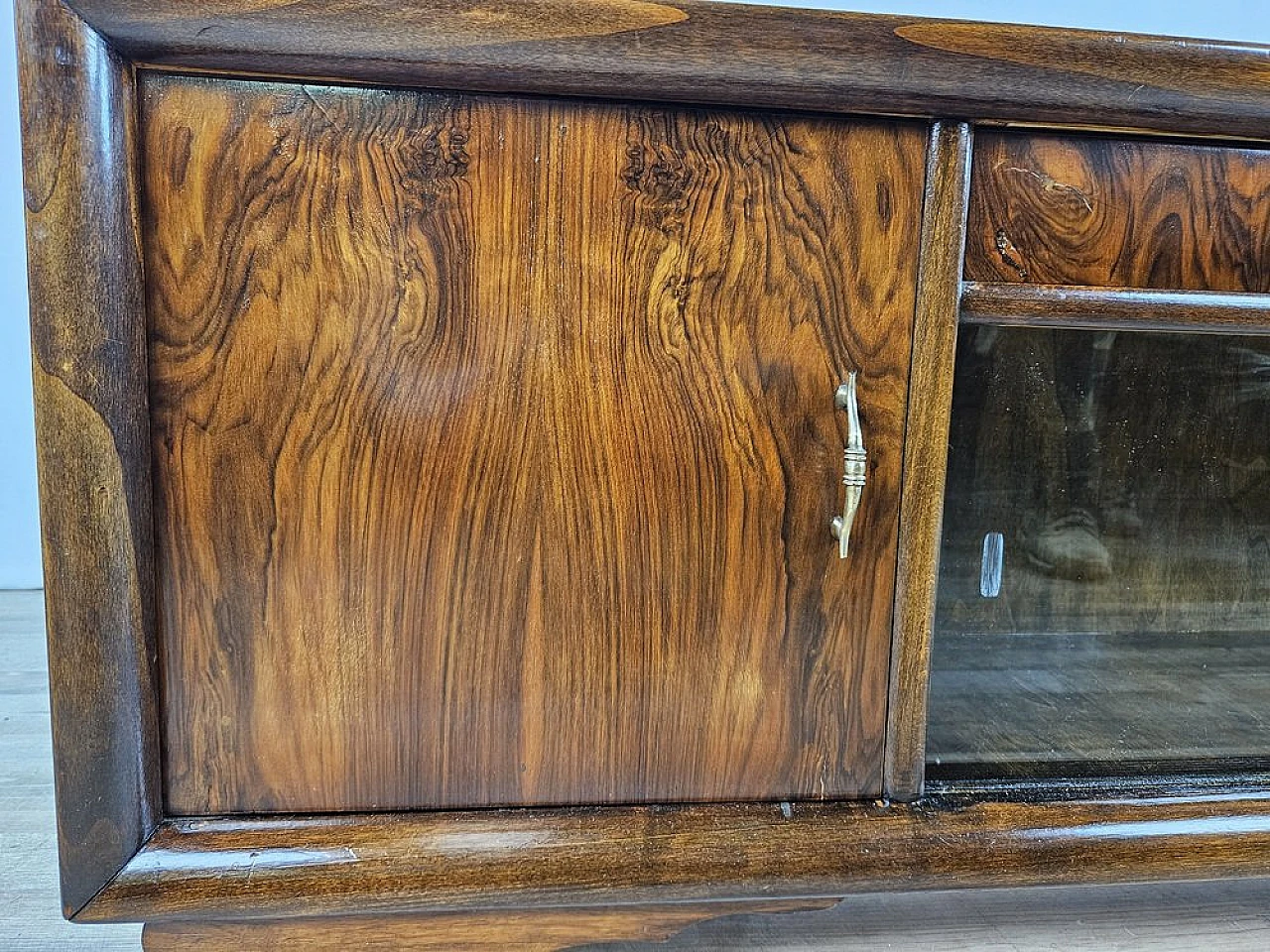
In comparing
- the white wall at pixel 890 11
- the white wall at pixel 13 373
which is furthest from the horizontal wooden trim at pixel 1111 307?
the white wall at pixel 13 373

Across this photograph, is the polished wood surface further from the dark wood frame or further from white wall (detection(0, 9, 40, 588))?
white wall (detection(0, 9, 40, 588))

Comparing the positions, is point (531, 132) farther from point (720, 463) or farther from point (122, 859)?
point (122, 859)

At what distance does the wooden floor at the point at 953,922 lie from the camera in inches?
21.1

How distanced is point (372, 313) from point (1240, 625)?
832 mm

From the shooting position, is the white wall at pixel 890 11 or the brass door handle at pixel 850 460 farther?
the white wall at pixel 890 11

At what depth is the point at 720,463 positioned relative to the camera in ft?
1.45

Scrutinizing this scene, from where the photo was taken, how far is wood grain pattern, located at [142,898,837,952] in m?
0.45

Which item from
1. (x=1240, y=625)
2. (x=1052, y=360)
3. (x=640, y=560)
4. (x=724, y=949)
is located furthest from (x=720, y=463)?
(x=1240, y=625)

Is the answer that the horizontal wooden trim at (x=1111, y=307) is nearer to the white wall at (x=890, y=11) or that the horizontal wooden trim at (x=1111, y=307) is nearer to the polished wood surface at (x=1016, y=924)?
the polished wood surface at (x=1016, y=924)

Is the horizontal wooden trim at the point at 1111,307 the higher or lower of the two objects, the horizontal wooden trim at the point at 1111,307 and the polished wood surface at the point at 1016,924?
the higher

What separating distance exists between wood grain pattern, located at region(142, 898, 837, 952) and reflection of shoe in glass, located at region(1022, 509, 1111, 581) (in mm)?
470

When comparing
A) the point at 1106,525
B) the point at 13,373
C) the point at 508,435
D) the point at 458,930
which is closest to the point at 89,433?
the point at 508,435

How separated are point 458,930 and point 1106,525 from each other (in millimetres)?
671

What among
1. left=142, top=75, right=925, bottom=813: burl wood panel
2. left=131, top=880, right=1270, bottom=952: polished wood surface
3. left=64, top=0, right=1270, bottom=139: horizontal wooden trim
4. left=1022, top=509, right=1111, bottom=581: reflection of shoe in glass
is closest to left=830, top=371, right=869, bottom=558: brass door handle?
left=142, top=75, right=925, bottom=813: burl wood panel
